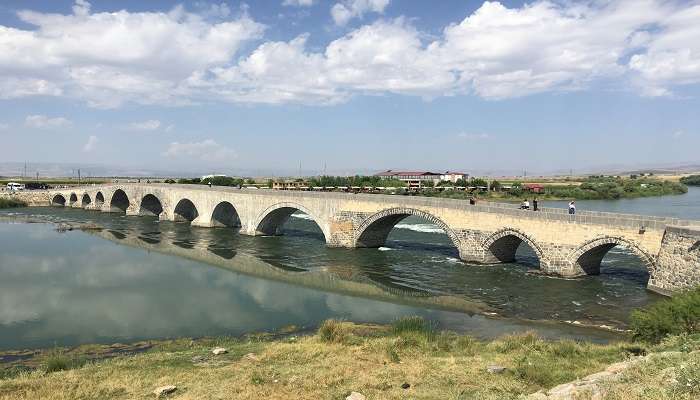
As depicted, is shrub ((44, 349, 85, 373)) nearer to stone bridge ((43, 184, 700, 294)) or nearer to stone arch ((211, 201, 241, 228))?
stone bridge ((43, 184, 700, 294))

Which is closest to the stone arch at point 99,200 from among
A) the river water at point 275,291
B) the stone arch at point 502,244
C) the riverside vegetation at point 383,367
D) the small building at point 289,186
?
the small building at point 289,186

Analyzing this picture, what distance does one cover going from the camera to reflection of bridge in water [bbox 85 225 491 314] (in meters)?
23.4

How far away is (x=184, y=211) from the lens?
57.8m

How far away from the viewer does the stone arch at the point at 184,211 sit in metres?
56.6

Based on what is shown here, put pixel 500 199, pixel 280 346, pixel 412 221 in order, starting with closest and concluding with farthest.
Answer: pixel 280 346
pixel 412 221
pixel 500 199

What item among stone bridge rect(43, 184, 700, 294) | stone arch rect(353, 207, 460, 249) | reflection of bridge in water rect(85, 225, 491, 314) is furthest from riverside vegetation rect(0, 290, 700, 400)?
stone arch rect(353, 207, 460, 249)

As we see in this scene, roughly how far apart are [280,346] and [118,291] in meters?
13.9

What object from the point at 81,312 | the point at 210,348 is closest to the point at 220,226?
the point at 81,312

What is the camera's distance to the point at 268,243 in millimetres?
40625

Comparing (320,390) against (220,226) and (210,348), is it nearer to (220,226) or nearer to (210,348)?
(210,348)

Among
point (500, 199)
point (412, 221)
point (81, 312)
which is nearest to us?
point (81, 312)

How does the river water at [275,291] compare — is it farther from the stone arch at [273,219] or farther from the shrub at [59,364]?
the shrub at [59,364]

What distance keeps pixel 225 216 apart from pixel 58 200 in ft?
150

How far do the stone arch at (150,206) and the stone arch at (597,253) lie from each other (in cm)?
5306
